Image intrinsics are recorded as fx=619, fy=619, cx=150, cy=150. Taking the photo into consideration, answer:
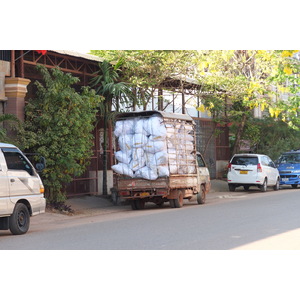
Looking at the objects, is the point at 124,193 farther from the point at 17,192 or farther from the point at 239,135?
the point at 239,135

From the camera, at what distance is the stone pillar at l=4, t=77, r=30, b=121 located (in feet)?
63.9

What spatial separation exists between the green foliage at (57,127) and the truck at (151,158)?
4.14ft

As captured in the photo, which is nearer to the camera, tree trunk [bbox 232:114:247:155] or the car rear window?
the car rear window

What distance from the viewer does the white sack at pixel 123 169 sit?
1955 cm

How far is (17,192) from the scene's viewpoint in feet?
44.4

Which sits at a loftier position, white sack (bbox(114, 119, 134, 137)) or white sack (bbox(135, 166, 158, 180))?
white sack (bbox(114, 119, 134, 137))

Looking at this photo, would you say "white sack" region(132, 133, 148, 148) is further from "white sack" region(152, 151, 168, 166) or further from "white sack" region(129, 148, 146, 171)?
"white sack" region(152, 151, 168, 166)

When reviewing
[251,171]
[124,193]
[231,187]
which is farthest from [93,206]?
[231,187]

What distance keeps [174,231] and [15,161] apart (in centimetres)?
389

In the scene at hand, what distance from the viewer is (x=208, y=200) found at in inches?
966

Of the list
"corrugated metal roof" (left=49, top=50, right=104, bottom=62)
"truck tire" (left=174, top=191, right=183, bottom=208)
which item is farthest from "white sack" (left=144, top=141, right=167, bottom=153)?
"corrugated metal roof" (left=49, top=50, right=104, bottom=62)

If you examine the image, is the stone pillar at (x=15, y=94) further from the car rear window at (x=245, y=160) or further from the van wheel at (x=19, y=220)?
the car rear window at (x=245, y=160)

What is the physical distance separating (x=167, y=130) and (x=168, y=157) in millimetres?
854

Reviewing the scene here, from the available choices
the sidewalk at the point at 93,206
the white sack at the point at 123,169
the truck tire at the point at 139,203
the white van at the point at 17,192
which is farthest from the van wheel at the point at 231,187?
the white van at the point at 17,192
